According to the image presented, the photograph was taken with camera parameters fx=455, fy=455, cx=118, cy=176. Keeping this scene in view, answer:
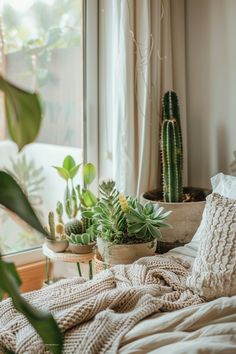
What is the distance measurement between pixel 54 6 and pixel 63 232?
1.17 m

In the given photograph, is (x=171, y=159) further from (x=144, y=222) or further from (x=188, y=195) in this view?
(x=144, y=222)

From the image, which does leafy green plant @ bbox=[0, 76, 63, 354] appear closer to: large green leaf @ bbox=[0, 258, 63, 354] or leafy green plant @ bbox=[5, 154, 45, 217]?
large green leaf @ bbox=[0, 258, 63, 354]

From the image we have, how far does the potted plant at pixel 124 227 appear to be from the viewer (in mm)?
1816

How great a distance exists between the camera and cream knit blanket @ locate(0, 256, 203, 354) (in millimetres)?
1114

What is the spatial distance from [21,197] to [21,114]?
63 millimetres

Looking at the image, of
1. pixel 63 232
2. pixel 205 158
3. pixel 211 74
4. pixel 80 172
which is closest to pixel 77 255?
pixel 63 232

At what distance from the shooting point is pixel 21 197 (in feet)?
1.15

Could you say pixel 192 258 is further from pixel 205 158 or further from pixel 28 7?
pixel 28 7

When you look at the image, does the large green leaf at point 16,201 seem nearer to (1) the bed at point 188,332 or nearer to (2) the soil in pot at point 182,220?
(1) the bed at point 188,332

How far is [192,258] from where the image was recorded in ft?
5.78

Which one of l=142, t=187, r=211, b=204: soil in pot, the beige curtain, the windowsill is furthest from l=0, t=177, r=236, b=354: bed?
the windowsill

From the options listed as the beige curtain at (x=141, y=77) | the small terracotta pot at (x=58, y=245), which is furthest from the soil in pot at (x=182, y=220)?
the small terracotta pot at (x=58, y=245)

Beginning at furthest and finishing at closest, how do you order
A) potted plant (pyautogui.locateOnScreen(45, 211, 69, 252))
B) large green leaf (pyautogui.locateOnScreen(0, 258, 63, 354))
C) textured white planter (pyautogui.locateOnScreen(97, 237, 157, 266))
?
potted plant (pyautogui.locateOnScreen(45, 211, 69, 252)) < textured white planter (pyautogui.locateOnScreen(97, 237, 157, 266)) < large green leaf (pyautogui.locateOnScreen(0, 258, 63, 354))

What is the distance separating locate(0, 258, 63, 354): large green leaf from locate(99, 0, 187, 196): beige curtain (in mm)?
1955
